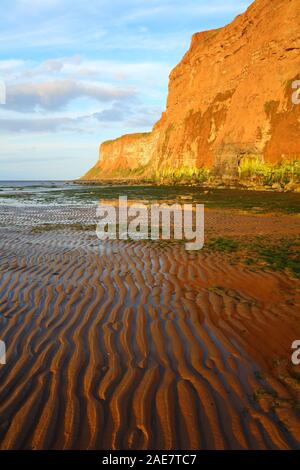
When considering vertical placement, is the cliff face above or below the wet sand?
above

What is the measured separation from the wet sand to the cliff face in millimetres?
36459

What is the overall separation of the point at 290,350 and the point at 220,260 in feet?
14.5

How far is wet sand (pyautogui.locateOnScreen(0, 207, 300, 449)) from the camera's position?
292cm

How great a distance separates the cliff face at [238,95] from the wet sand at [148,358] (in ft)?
120

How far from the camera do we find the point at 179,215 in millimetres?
18016

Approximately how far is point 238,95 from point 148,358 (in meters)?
53.1

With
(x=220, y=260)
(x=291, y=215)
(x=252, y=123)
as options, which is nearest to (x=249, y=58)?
(x=252, y=123)

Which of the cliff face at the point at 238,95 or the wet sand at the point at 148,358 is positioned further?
the cliff face at the point at 238,95

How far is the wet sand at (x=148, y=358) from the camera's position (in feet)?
9.59

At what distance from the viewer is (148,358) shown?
4.07m

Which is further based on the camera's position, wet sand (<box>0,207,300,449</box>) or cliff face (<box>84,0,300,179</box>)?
cliff face (<box>84,0,300,179</box>)

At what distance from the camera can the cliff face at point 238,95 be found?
42.6 meters

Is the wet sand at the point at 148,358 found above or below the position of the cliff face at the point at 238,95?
below

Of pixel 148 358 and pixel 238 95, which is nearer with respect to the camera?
pixel 148 358
